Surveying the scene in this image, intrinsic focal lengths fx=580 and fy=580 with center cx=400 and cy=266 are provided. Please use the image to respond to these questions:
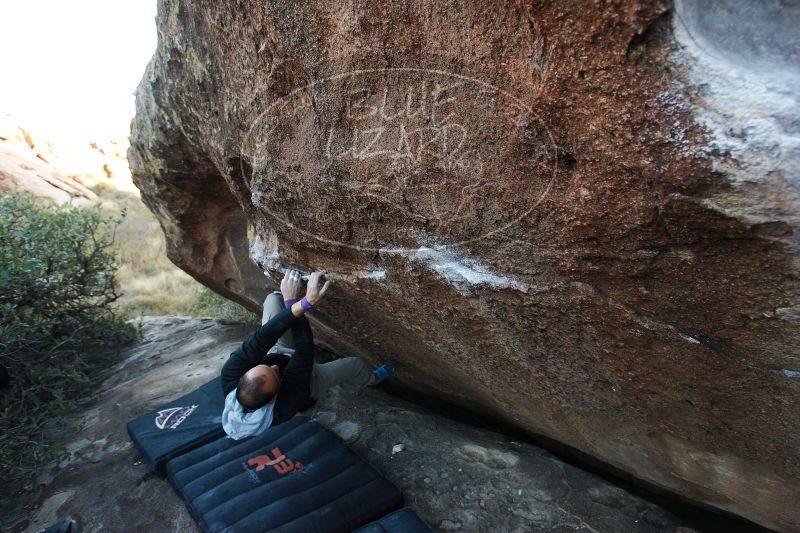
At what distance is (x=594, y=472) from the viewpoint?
3.13 m

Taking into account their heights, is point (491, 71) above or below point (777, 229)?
above

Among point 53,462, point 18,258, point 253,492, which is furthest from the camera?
point 18,258

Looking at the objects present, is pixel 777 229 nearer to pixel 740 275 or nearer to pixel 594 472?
pixel 740 275

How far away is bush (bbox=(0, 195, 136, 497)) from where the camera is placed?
11.3 ft

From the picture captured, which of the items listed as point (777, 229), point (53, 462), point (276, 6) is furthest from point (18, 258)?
point (777, 229)

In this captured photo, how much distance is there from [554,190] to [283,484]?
2095 mm

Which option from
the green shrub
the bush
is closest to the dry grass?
the green shrub

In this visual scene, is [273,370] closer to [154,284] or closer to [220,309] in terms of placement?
[220,309]

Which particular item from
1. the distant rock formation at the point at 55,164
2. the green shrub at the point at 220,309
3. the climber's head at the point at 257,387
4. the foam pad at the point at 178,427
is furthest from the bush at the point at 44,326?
the distant rock formation at the point at 55,164

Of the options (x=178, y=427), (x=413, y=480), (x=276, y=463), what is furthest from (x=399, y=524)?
(x=178, y=427)

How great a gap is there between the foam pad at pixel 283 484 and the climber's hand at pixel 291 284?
0.93m

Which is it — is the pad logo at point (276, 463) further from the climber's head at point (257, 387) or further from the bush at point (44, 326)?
the bush at point (44, 326)

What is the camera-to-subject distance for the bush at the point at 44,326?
3457 millimetres

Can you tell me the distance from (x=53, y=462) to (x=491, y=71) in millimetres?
3313
